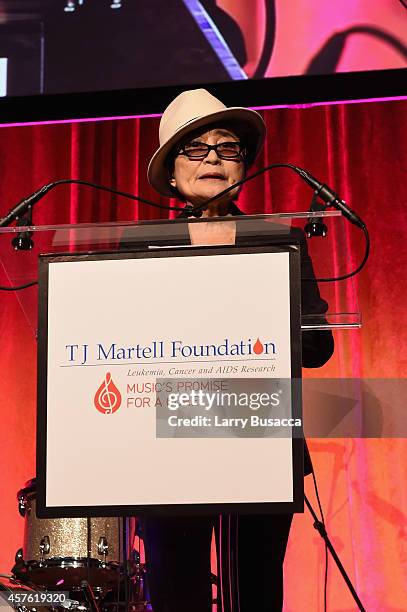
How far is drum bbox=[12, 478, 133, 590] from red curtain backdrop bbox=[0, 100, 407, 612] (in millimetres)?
809

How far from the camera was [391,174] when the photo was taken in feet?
13.9

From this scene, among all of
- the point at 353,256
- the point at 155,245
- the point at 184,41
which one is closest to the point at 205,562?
the point at 155,245

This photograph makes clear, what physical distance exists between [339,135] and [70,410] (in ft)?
10.0

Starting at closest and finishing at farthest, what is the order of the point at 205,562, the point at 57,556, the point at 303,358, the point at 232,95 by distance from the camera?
1. the point at 303,358
2. the point at 205,562
3. the point at 57,556
4. the point at 232,95

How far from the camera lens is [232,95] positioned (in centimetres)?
409

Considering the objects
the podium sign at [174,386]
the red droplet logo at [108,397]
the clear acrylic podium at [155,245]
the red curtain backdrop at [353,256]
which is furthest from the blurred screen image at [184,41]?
the red droplet logo at [108,397]

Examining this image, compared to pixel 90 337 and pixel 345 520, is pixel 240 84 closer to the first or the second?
pixel 345 520

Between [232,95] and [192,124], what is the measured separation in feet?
6.67

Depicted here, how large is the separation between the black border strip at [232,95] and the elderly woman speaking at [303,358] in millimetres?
1825

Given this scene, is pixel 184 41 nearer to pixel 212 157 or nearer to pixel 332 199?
pixel 212 157

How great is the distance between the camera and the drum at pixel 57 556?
9.93ft

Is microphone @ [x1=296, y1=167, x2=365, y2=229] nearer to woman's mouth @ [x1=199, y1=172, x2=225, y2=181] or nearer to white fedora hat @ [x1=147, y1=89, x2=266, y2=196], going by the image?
woman's mouth @ [x1=199, y1=172, x2=225, y2=181]

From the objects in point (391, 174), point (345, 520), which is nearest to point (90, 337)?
point (345, 520)

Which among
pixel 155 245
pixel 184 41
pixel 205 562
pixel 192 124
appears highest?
pixel 184 41
